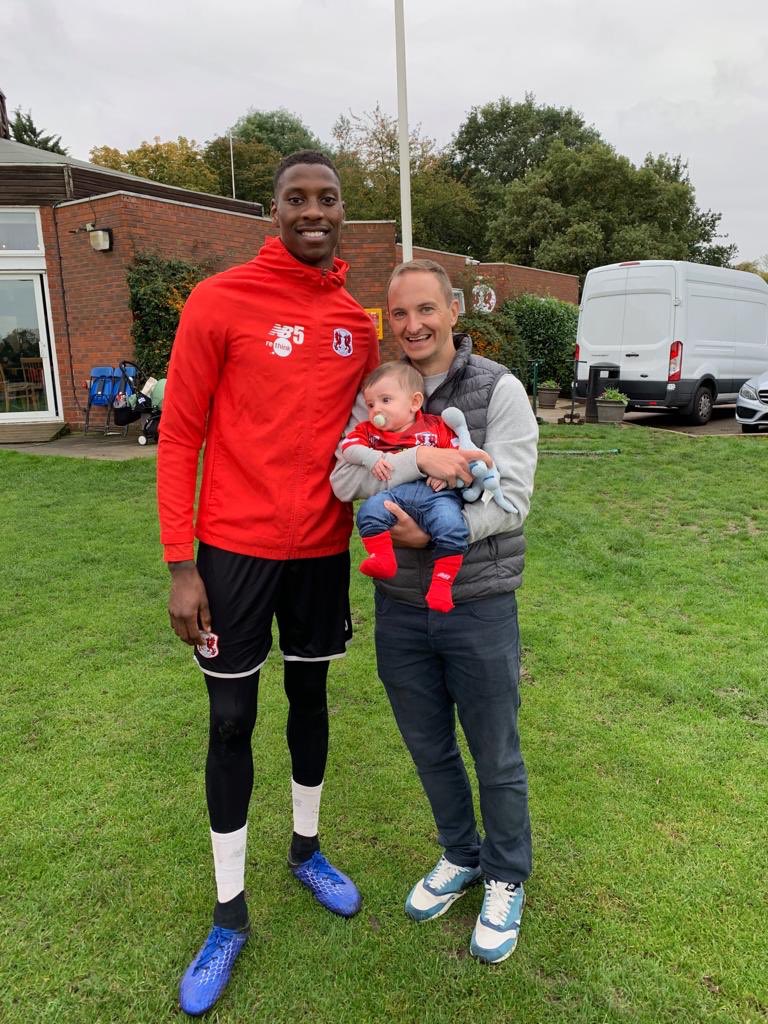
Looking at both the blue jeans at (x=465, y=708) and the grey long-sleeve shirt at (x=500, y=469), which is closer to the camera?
the grey long-sleeve shirt at (x=500, y=469)

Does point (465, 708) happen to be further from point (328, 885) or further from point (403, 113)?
point (403, 113)

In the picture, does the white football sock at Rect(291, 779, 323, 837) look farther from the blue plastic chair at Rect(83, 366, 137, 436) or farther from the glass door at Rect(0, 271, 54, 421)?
the glass door at Rect(0, 271, 54, 421)

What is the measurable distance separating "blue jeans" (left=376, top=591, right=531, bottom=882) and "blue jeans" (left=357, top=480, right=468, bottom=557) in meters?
0.25

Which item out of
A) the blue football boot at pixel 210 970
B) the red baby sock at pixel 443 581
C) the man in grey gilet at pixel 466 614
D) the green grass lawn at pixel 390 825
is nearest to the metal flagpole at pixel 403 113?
the green grass lawn at pixel 390 825

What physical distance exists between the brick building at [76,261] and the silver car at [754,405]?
598 cm

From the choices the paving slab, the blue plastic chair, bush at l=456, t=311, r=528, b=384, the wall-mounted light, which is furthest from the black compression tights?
bush at l=456, t=311, r=528, b=384

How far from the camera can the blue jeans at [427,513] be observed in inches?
71.3

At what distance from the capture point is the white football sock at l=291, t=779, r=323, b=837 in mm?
2375

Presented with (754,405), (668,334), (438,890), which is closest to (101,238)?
(668,334)

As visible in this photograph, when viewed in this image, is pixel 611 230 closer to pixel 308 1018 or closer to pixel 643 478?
pixel 643 478

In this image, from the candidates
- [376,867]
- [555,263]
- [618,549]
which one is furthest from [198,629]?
[555,263]

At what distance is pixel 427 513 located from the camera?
184cm

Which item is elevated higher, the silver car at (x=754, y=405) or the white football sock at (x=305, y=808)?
the silver car at (x=754, y=405)

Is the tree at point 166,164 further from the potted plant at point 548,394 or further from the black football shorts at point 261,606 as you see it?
the black football shorts at point 261,606
